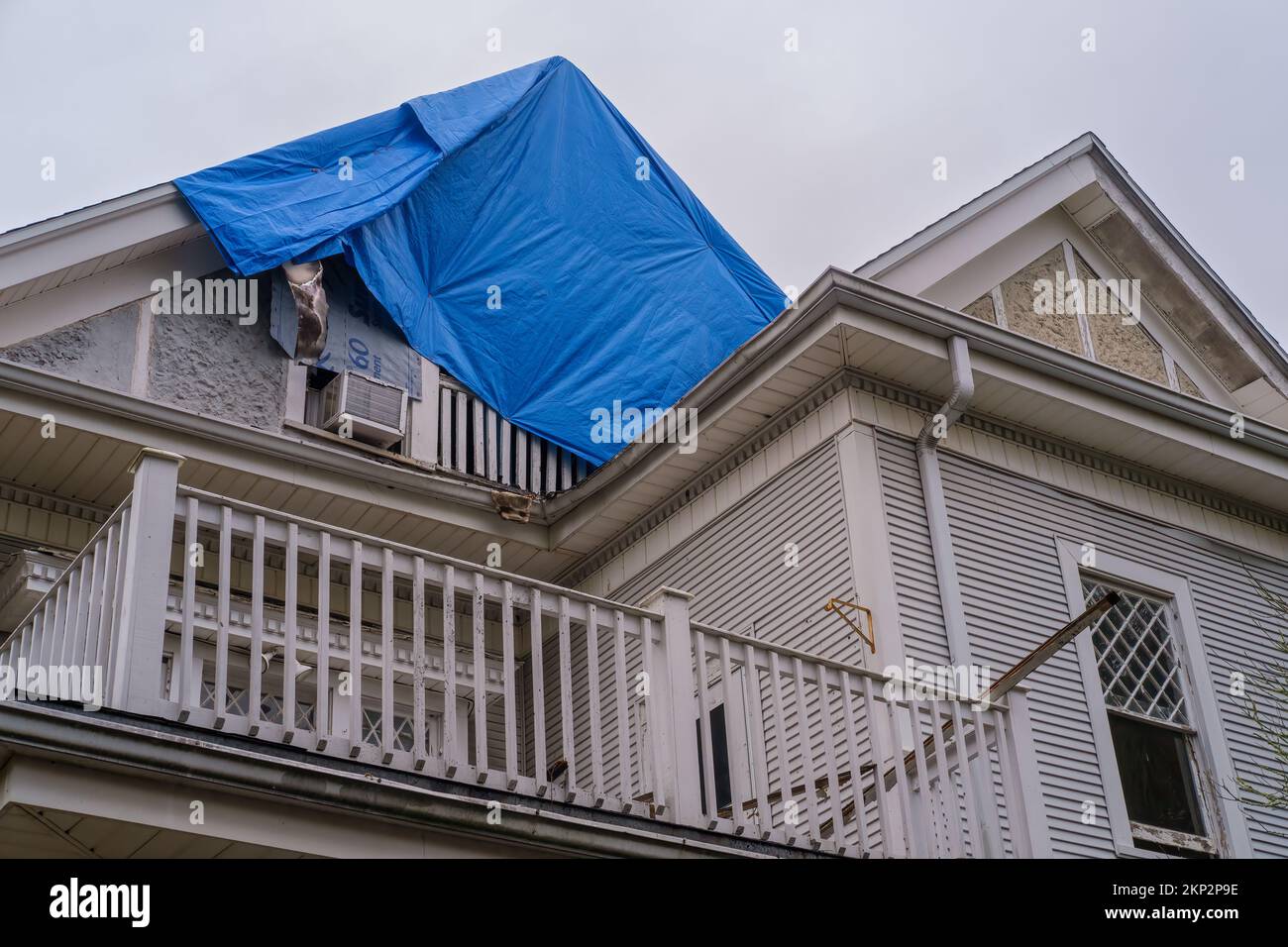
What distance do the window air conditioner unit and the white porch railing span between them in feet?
1.62

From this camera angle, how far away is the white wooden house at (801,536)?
24.0 feet

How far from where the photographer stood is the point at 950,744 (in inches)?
308

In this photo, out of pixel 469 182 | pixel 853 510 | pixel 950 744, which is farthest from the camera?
pixel 469 182

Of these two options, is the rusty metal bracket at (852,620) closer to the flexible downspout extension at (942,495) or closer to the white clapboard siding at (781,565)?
the white clapboard siding at (781,565)

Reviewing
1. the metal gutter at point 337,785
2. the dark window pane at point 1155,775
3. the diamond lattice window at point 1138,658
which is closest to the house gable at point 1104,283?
the diamond lattice window at point 1138,658

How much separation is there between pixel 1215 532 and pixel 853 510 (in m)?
3.44

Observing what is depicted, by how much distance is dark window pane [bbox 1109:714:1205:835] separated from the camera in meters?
9.77

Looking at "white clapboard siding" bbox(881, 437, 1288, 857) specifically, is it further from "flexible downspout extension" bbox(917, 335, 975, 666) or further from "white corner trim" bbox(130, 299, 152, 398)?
"white corner trim" bbox(130, 299, 152, 398)

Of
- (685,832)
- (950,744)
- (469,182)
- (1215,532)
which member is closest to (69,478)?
(469,182)

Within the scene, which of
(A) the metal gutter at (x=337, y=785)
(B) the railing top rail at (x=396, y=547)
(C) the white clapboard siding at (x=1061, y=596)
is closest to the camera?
Answer: (A) the metal gutter at (x=337, y=785)

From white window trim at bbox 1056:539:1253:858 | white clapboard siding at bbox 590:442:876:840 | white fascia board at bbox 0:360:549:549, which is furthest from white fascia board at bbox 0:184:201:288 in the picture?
white window trim at bbox 1056:539:1253:858

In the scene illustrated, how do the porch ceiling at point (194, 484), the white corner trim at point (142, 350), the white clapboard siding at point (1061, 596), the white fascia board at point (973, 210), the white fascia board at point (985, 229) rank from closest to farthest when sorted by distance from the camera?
the white clapboard siding at point (1061, 596)
the porch ceiling at point (194, 484)
the white corner trim at point (142, 350)
the white fascia board at point (973, 210)
the white fascia board at point (985, 229)

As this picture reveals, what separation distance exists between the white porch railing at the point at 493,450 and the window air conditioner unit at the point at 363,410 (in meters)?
0.49
